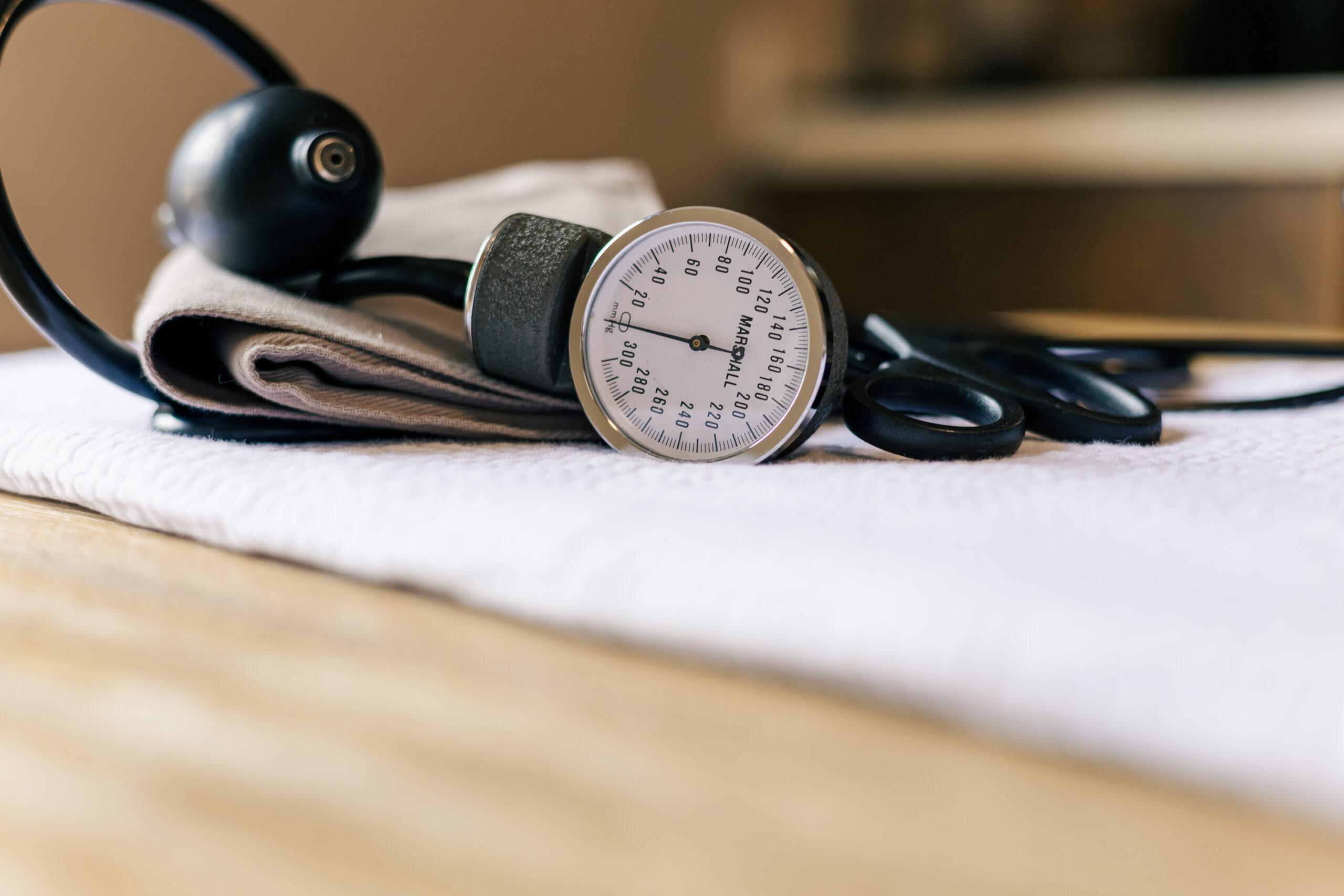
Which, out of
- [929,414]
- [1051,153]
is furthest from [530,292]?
[1051,153]

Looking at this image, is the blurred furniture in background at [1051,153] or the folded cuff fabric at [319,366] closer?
the folded cuff fabric at [319,366]

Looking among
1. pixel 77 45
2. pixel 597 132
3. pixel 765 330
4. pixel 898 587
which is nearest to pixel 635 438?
pixel 765 330

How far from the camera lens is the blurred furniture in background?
1.83m

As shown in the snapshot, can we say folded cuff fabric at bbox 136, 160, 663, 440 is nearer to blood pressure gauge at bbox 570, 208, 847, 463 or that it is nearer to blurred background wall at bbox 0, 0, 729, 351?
blood pressure gauge at bbox 570, 208, 847, 463

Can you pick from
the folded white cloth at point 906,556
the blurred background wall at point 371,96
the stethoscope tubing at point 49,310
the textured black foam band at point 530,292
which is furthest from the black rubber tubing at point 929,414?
the blurred background wall at point 371,96

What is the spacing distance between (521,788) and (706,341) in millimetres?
238

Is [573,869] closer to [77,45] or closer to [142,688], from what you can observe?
[142,688]

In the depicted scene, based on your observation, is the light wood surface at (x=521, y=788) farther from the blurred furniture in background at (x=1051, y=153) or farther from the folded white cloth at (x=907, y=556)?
the blurred furniture in background at (x=1051, y=153)

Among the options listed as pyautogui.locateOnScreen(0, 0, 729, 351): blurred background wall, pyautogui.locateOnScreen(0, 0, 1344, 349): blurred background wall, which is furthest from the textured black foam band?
pyautogui.locateOnScreen(0, 0, 1344, 349): blurred background wall

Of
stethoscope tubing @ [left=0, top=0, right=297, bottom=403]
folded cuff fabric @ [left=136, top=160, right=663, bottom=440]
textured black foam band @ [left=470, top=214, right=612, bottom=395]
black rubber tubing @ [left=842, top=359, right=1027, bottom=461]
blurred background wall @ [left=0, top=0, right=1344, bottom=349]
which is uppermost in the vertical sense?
blurred background wall @ [left=0, top=0, right=1344, bottom=349]

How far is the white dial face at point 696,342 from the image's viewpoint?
0.40 metres

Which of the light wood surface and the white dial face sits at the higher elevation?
the white dial face

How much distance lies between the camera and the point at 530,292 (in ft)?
1.37

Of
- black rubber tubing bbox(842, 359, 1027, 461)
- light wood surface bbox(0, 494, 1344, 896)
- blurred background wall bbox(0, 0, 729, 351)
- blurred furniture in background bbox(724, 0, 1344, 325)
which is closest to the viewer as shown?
light wood surface bbox(0, 494, 1344, 896)
